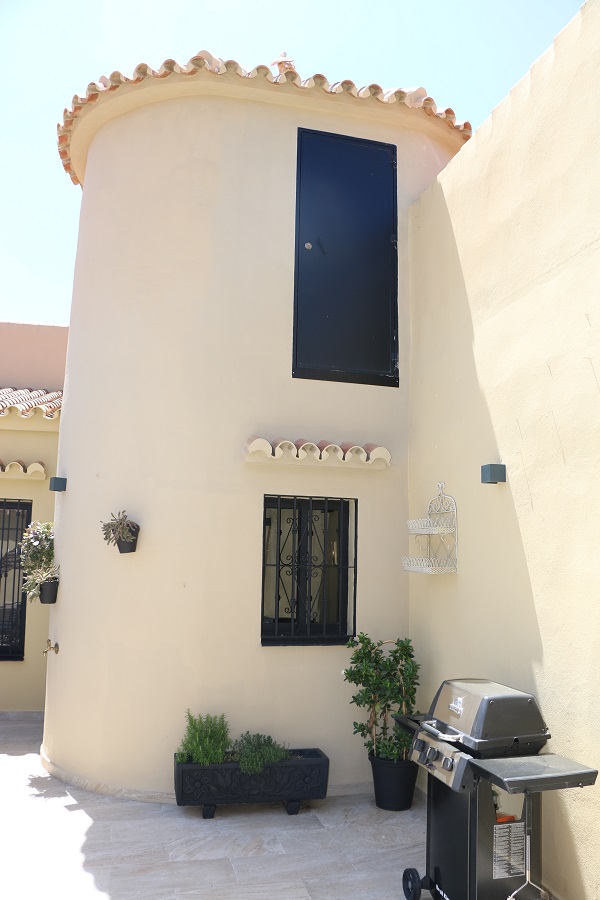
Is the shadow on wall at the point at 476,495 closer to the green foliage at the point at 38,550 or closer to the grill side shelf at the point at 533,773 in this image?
the grill side shelf at the point at 533,773

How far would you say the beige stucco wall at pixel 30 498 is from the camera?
33.2 ft

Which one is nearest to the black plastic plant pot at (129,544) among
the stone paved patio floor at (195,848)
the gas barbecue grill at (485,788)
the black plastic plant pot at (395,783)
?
the stone paved patio floor at (195,848)

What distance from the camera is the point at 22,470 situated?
33.1 ft

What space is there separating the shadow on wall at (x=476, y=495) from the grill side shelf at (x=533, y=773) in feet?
1.53

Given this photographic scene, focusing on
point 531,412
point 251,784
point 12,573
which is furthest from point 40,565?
point 531,412

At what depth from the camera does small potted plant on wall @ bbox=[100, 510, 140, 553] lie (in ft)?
23.2

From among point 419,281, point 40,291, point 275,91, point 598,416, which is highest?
point 40,291

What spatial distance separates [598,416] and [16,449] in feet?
26.9

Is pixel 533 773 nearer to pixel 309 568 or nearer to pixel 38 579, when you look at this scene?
pixel 309 568

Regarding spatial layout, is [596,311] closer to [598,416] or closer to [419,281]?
[598,416]

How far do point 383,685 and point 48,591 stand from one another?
371 cm

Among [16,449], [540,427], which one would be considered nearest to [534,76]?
[540,427]

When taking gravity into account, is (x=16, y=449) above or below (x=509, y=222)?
below

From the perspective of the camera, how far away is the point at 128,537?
23.2ft
